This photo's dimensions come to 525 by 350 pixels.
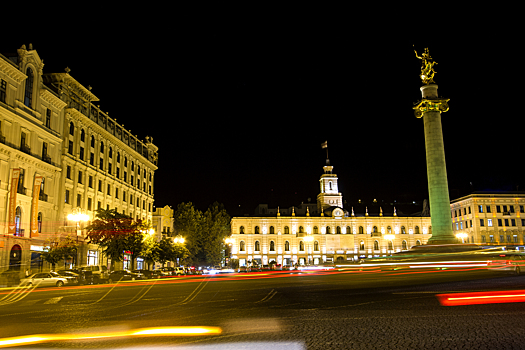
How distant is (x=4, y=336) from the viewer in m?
9.00

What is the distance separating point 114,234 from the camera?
4094 cm

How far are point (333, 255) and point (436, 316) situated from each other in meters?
95.2

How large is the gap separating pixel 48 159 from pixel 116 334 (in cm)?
3544

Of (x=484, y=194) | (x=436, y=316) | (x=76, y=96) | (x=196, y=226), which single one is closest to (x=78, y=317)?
(x=436, y=316)

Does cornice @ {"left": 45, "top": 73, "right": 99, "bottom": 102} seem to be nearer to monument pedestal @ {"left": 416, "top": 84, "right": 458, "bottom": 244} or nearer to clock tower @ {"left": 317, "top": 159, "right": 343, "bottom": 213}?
monument pedestal @ {"left": 416, "top": 84, "right": 458, "bottom": 244}

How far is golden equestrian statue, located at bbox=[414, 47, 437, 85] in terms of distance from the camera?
139ft

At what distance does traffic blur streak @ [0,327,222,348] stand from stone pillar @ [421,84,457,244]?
33765 mm

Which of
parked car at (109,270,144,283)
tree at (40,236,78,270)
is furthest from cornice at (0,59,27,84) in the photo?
parked car at (109,270,144,283)

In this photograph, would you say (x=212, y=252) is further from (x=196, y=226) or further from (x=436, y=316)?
(x=436, y=316)

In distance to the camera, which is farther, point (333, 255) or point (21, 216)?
point (333, 255)

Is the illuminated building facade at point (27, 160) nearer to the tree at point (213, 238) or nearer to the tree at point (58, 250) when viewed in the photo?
the tree at point (58, 250)

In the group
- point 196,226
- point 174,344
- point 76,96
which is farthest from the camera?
point 196,226

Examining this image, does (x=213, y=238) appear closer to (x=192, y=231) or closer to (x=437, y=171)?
(x=192, y=231)

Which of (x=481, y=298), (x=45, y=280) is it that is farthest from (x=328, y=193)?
(x=481, y=298)
